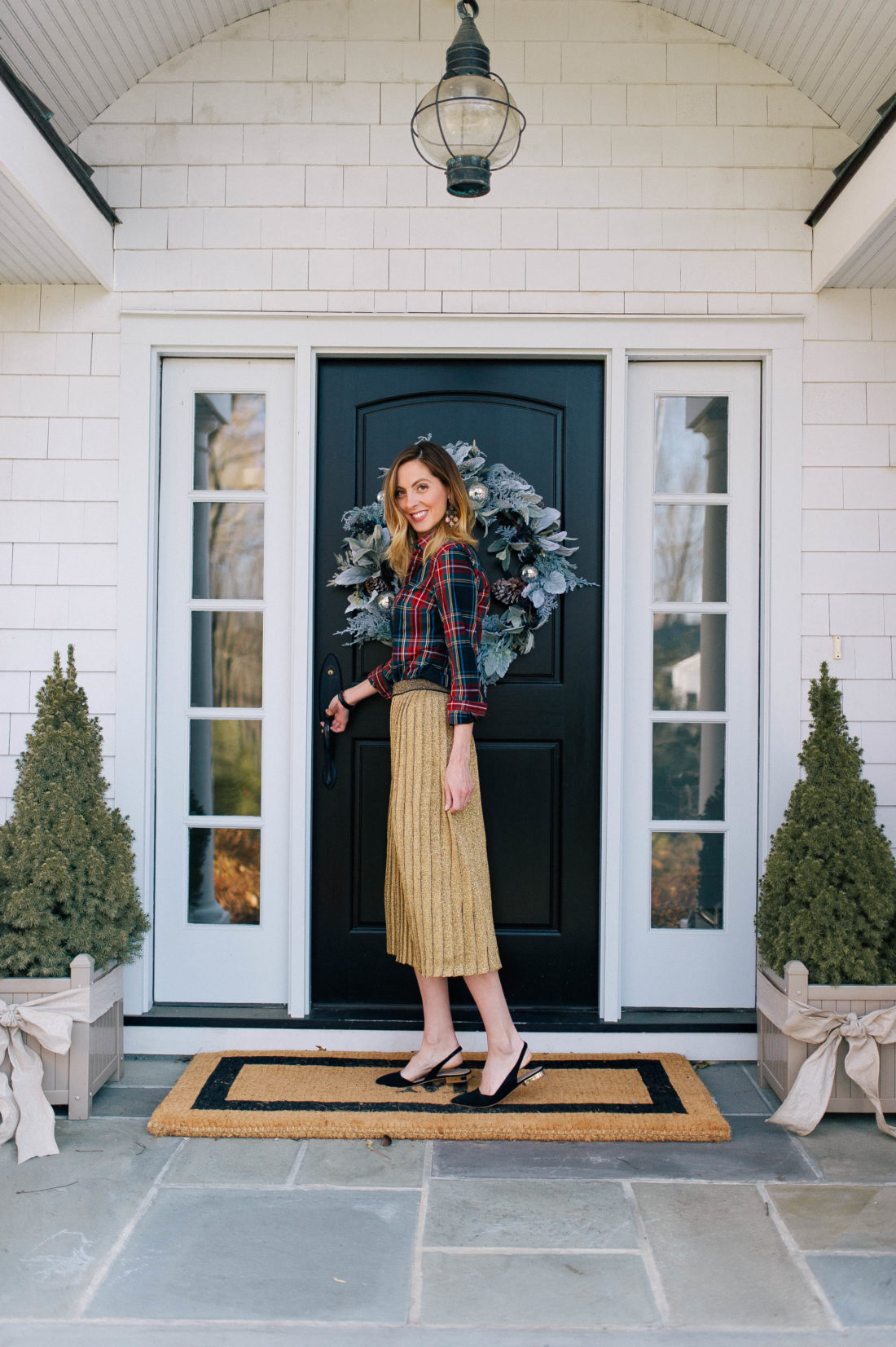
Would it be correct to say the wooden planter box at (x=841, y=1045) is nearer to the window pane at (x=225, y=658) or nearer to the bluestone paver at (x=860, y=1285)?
the bluestone paver at (x=860, y=1285)

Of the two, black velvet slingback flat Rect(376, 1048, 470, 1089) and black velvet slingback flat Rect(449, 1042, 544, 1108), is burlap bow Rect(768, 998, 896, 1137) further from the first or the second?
black velvet slingback flat Rect(376, 1048, 470, 1089)

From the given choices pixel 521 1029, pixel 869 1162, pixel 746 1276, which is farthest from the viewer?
pixel 521 1029

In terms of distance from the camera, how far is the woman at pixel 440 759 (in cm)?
271

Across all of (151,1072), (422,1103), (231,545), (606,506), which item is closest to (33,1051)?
(151,1072)

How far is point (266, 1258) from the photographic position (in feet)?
6.95

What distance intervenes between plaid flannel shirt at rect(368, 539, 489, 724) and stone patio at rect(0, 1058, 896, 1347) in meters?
1.13

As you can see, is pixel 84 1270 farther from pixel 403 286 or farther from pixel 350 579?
pixel 403 286

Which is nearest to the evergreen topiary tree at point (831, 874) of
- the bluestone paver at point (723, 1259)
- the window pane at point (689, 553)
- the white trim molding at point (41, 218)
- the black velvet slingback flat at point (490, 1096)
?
the window pane at point (689, 553)

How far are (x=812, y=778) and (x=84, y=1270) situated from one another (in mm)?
2120

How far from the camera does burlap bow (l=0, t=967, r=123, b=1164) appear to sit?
2584mm

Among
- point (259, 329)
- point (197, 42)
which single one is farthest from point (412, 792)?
point (197, 42)

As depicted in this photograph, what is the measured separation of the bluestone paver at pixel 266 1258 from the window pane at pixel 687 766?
1484mm

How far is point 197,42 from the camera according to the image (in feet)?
10.6

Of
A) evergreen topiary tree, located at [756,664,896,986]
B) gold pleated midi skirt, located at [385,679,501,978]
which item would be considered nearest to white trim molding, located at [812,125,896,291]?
evergreen topiary tree, located at [756,664,896,986]
